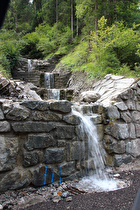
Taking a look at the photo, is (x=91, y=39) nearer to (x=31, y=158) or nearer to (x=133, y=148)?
(x=133, y=148)

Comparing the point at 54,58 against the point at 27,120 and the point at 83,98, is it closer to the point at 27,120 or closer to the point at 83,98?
the point at 83,98

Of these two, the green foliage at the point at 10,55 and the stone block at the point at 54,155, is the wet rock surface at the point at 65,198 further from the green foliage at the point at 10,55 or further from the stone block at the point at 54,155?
the green foliage at the point at 10,55

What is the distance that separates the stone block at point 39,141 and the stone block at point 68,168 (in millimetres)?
606

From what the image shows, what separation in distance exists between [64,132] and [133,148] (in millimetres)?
2630

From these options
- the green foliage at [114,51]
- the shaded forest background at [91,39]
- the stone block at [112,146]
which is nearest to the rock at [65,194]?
the stone block at [112,146]

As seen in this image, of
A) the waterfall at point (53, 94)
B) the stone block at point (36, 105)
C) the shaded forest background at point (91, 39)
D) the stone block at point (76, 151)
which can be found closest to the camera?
the stone block at point (36, 105)

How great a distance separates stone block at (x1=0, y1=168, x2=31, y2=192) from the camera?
130 inches

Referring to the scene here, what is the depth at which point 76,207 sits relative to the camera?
296cm

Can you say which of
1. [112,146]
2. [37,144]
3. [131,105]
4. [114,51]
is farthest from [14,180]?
[114,51]

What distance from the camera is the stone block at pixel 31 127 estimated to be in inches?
139

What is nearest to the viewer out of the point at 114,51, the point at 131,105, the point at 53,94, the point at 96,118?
the point at 96,118

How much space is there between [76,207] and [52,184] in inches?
39.9

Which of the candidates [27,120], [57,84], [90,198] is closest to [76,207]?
[90,198]

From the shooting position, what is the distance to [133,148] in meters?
5.39
